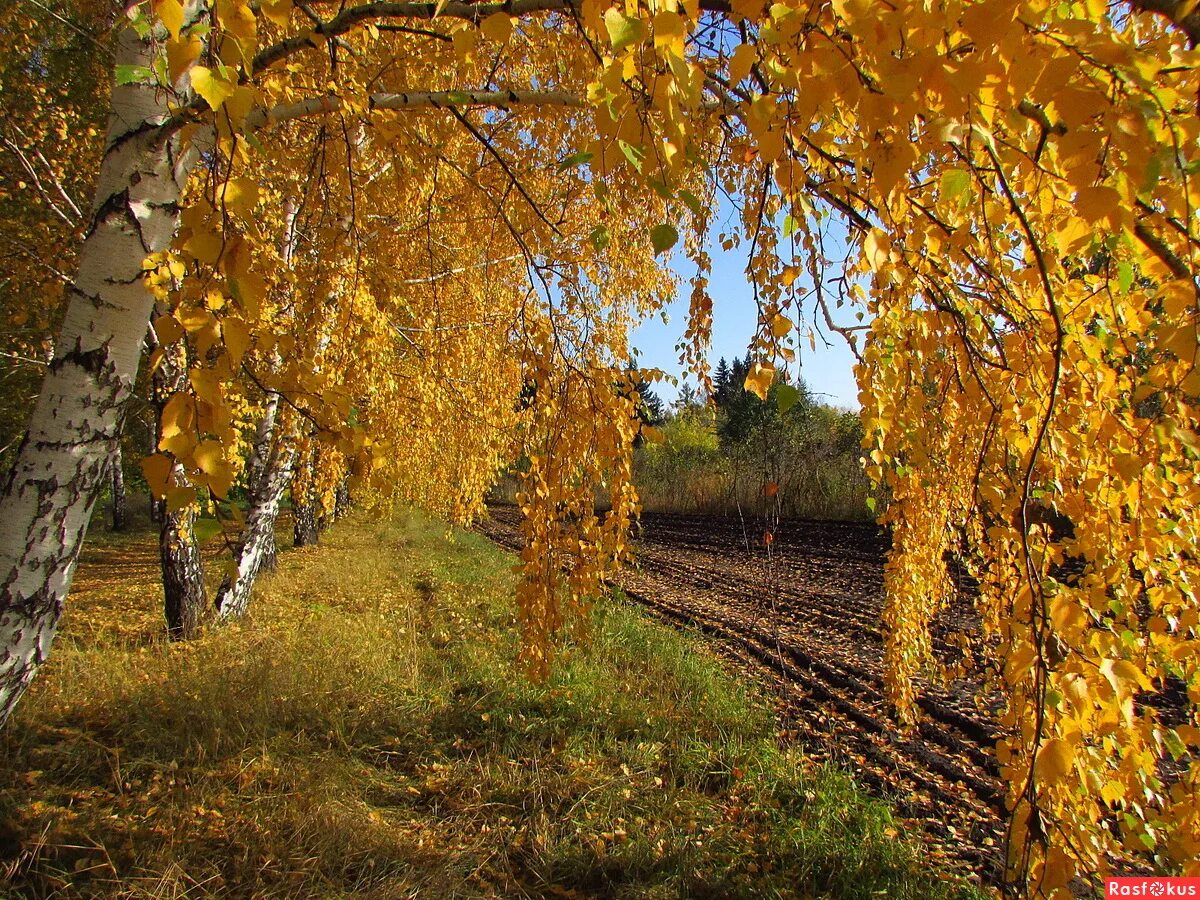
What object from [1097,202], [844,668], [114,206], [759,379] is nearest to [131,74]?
[114,206]

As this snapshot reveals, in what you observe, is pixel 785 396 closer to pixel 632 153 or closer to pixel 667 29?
pixel 632 153

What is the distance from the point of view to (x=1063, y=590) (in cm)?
132

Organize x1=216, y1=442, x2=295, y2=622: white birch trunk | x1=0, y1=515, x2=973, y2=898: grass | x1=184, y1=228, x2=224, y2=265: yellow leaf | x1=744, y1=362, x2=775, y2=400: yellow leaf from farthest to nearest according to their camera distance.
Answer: x1=216, y1=442, x2=295, y2=622: white birch trunk → x1=0, y1=515, x2=973, y2=898: grass → x1=744, y1=362, x2=775, y2=400: yellow leaf → x1=184, y1=228, x2=224, y2=265: yellow leaf

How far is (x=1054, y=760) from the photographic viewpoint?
3.56ft

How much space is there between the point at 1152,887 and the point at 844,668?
12.7 ft

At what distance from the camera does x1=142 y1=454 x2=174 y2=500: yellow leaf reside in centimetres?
89

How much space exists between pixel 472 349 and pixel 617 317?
7.91 ft

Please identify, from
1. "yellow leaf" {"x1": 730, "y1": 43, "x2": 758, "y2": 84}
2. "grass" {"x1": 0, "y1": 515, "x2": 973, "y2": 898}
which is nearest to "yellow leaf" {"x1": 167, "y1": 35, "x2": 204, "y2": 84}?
"yellow leaf" {"x1": 730, "y1": 43, "x2": 758, "y2": 84}

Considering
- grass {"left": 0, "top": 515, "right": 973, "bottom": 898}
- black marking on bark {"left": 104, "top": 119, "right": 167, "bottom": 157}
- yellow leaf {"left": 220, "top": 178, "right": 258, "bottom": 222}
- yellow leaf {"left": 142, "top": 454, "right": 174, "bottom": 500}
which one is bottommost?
grass {"left": 0, "top": 515, "right": 973, "bottom": 898}

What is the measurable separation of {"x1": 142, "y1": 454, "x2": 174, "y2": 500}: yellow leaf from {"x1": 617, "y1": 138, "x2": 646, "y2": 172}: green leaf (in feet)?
2.75

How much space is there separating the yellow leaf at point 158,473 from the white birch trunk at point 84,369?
4.15 feet

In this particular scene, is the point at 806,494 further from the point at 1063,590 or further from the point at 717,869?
the point at 1063,590

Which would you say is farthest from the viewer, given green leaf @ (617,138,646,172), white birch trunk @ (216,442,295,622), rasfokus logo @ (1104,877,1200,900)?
white birch trunk @ (216,442,295,622)

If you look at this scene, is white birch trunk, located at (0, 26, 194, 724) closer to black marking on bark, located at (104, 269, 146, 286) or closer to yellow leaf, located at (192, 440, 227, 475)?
black marking on bark, located at (104, 269, 146, 286)
